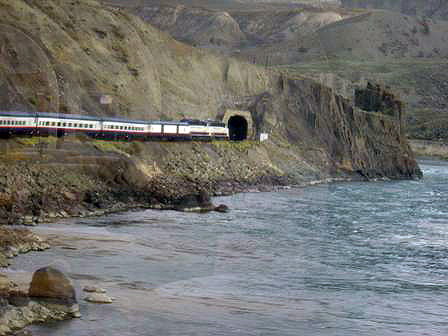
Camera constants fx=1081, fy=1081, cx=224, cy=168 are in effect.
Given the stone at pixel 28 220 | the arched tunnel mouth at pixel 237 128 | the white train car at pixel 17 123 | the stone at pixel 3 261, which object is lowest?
the stone at pixel 3 261

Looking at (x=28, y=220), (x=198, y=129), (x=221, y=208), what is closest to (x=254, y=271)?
(x=28, y=220)

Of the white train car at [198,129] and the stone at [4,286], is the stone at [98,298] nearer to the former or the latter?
the stone at [4,286]

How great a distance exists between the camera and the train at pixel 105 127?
67875 millimetres

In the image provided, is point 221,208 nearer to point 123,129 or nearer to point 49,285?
point 123,129

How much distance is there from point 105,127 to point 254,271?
32.7 meters

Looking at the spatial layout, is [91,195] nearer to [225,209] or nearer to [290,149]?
[225,209]

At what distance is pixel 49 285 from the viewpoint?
36562 mm

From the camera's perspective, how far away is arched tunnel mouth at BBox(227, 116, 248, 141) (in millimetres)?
113812

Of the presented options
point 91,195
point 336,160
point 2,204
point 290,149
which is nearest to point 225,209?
point 91,195

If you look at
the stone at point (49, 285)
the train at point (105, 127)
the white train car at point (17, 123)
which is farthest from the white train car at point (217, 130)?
the stone at point (49, 285)

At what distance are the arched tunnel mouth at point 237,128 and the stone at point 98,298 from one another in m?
74.0

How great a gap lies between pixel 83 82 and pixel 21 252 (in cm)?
4500

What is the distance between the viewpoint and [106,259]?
48.4 meters

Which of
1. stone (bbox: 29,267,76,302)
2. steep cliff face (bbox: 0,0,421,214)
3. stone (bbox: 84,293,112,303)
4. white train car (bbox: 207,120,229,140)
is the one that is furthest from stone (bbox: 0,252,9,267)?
white train car (bbox: 207,120,229,140)
